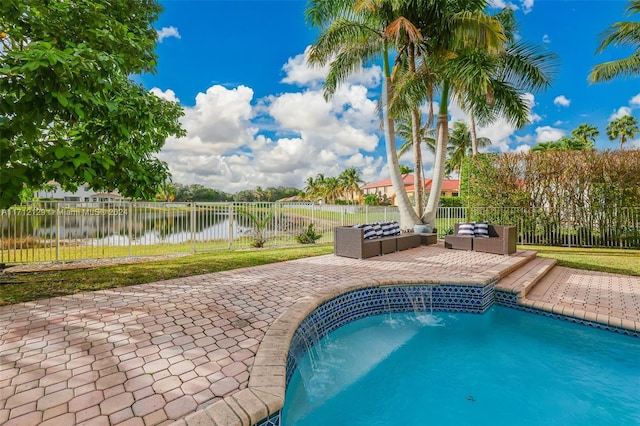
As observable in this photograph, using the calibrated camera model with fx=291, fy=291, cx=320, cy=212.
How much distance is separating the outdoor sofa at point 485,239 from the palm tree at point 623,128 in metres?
32.1

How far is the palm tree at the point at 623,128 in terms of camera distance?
92.9ft

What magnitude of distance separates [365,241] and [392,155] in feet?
15.7

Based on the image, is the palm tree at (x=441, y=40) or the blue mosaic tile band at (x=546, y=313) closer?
the blue mosaic tile band at (x=546, y=313)

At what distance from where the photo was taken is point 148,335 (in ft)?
10.2

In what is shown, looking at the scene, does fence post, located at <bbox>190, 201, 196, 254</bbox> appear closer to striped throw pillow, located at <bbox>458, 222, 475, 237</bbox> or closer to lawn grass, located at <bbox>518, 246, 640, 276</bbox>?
striped throw pillow, located at <bbox>458, 222, 475, 237</bbox>

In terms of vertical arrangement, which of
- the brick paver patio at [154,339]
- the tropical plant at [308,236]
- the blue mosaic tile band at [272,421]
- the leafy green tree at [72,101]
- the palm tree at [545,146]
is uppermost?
the palm tree at [545,146]

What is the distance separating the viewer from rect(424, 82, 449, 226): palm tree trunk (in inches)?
429

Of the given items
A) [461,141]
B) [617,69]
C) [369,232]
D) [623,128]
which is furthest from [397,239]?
[623,128]

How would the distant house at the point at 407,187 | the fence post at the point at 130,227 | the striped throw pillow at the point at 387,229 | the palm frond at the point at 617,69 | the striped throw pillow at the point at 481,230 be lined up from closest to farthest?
the fence post at the point at 130,227, the striped throw pillow at the point at 387,229, the striped throw pillow at the point at 481,230, the palm frond at the point at 617,69, the distant house at the point at 407,187

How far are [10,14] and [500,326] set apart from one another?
26.3 feet

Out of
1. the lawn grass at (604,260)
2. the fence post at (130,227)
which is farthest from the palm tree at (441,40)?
the fence post at (130,227)

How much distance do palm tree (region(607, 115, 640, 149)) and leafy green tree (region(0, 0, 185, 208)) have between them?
4068 cm

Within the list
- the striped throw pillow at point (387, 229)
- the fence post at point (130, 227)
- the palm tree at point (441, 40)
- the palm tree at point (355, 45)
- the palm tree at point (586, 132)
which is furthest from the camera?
the palm tree at point (586, 132)

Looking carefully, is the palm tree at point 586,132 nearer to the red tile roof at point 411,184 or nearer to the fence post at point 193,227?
the red tile roof at point 411,184
